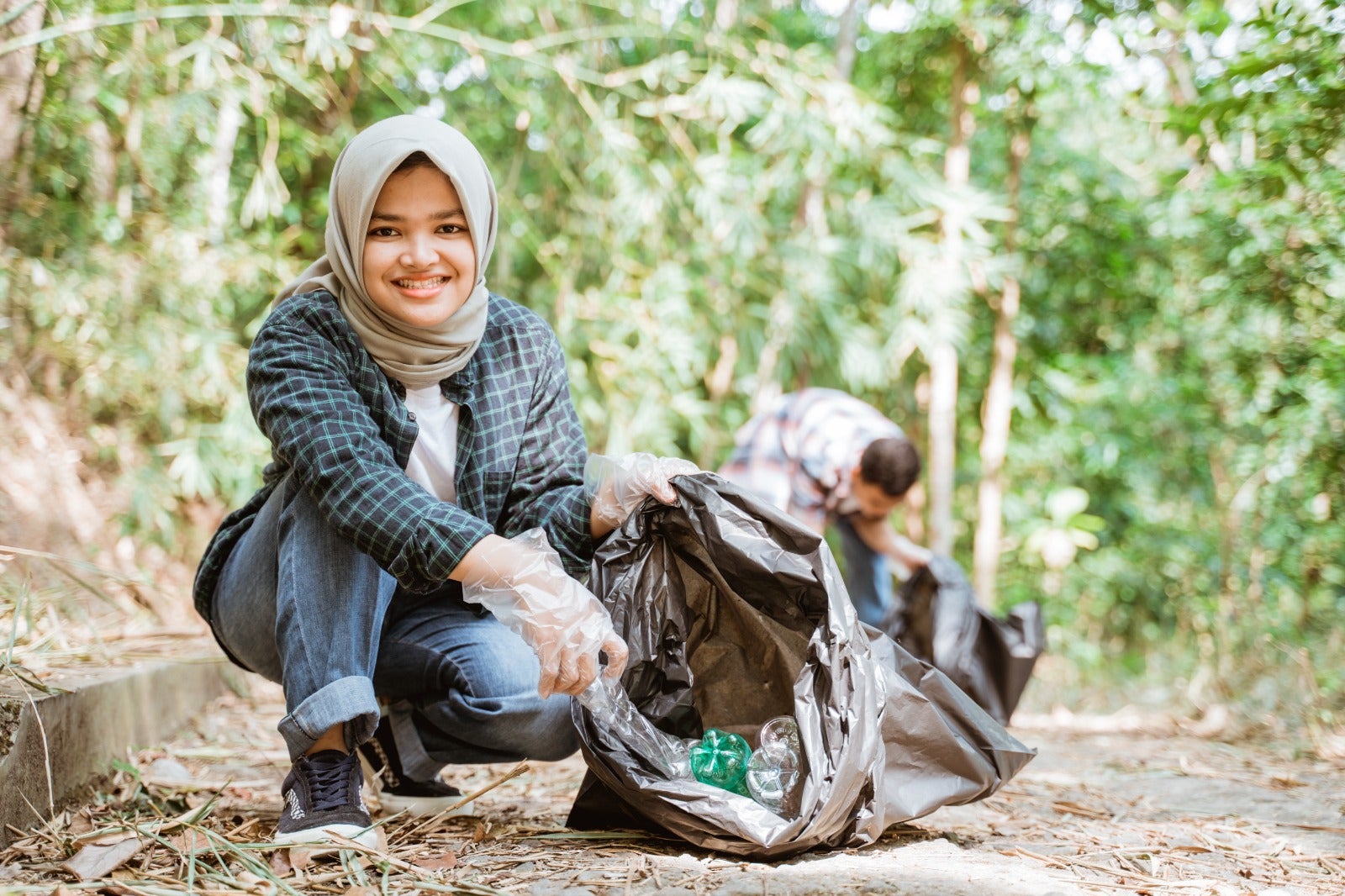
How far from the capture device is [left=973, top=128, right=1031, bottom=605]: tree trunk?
596 cm

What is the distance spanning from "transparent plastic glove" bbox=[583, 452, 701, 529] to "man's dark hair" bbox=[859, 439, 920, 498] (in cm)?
195

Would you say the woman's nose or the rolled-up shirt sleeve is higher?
the woman's nose

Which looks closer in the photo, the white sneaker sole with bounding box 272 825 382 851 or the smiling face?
the white sneaker sole with bounding box 272 825 382 851

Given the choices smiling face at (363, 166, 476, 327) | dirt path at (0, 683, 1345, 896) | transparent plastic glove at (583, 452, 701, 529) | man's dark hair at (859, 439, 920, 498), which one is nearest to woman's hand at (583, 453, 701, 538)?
transparent plastic glove at (583, 452, 701, 529)

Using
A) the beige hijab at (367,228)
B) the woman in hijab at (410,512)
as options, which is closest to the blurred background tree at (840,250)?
the beige hijab at (367,228)

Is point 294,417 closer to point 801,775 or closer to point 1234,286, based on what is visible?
point 801,775

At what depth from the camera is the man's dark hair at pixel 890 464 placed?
3.66 metres

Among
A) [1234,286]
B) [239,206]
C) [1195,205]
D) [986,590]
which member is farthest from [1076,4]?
[239,206]

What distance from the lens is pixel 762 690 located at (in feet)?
6.20

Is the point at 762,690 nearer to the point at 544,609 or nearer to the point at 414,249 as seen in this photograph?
the point at 544,609

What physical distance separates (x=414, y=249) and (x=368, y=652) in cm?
66

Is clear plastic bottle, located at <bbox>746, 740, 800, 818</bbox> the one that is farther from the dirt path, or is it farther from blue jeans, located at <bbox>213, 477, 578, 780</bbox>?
blue jeans, located at <bbox>213, 477, 578, 780</bbox>

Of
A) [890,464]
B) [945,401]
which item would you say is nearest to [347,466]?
[890,464]

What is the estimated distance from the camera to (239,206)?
5.12 metres
